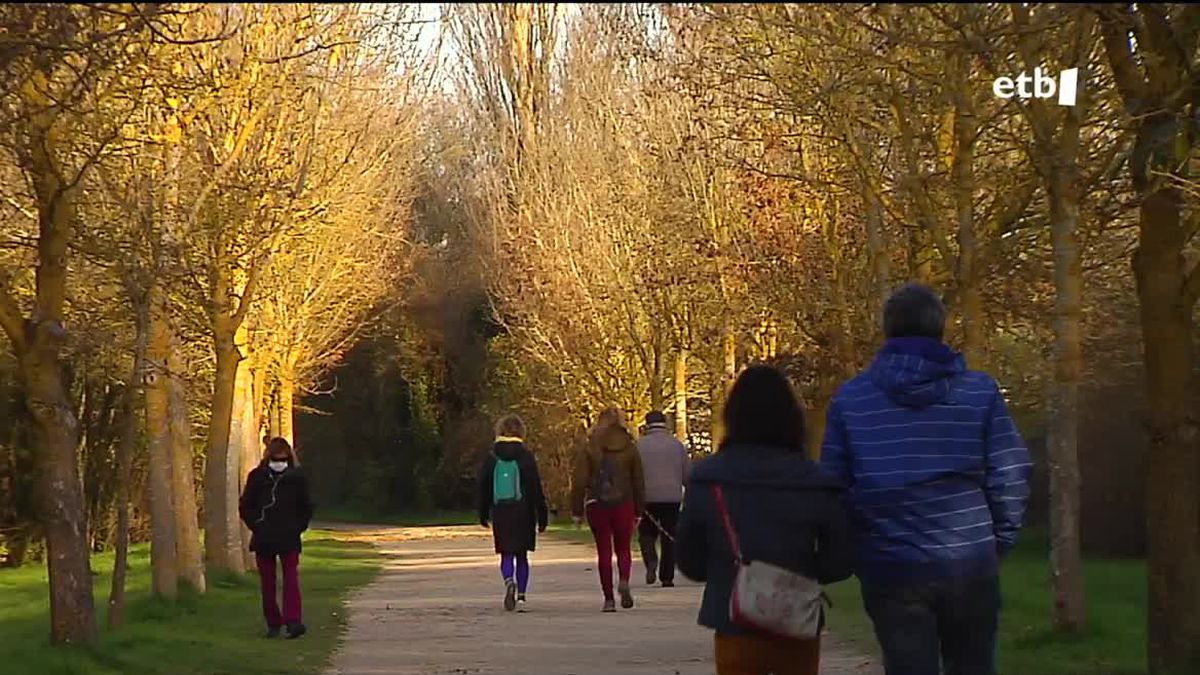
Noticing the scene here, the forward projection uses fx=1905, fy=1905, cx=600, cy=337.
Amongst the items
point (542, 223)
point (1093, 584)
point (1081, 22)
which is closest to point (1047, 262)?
point (1093, 584)

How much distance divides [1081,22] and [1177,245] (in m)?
1.76

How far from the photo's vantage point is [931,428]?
6816 mm

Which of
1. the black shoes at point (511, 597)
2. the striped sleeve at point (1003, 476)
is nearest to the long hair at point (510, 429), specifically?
the black shoes at point (511, 597)

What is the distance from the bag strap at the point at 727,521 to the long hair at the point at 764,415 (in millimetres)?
224

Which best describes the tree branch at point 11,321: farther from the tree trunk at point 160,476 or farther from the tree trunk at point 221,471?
the tree trunk at point 221,471

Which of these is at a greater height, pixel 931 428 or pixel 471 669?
pixel 931 428

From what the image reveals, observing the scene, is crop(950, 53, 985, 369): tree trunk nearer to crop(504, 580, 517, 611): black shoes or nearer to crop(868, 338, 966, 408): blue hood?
crop(504, 580, 517, 611): black shoes

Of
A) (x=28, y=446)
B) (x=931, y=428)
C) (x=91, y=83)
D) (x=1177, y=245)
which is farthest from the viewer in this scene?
(x=28, y=446)

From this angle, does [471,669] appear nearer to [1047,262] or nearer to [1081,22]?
[1081,22]

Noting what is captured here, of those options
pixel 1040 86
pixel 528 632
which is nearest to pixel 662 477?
pixel 528 632

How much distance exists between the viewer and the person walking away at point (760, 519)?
695 centimetres

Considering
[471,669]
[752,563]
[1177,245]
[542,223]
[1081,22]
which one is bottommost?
[471,669]

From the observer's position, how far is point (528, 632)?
16359 millimetres

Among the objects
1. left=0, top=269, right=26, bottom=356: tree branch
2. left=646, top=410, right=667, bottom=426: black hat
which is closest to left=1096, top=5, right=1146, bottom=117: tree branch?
left=0, top=269, right=26, bottom=356: tree branch
